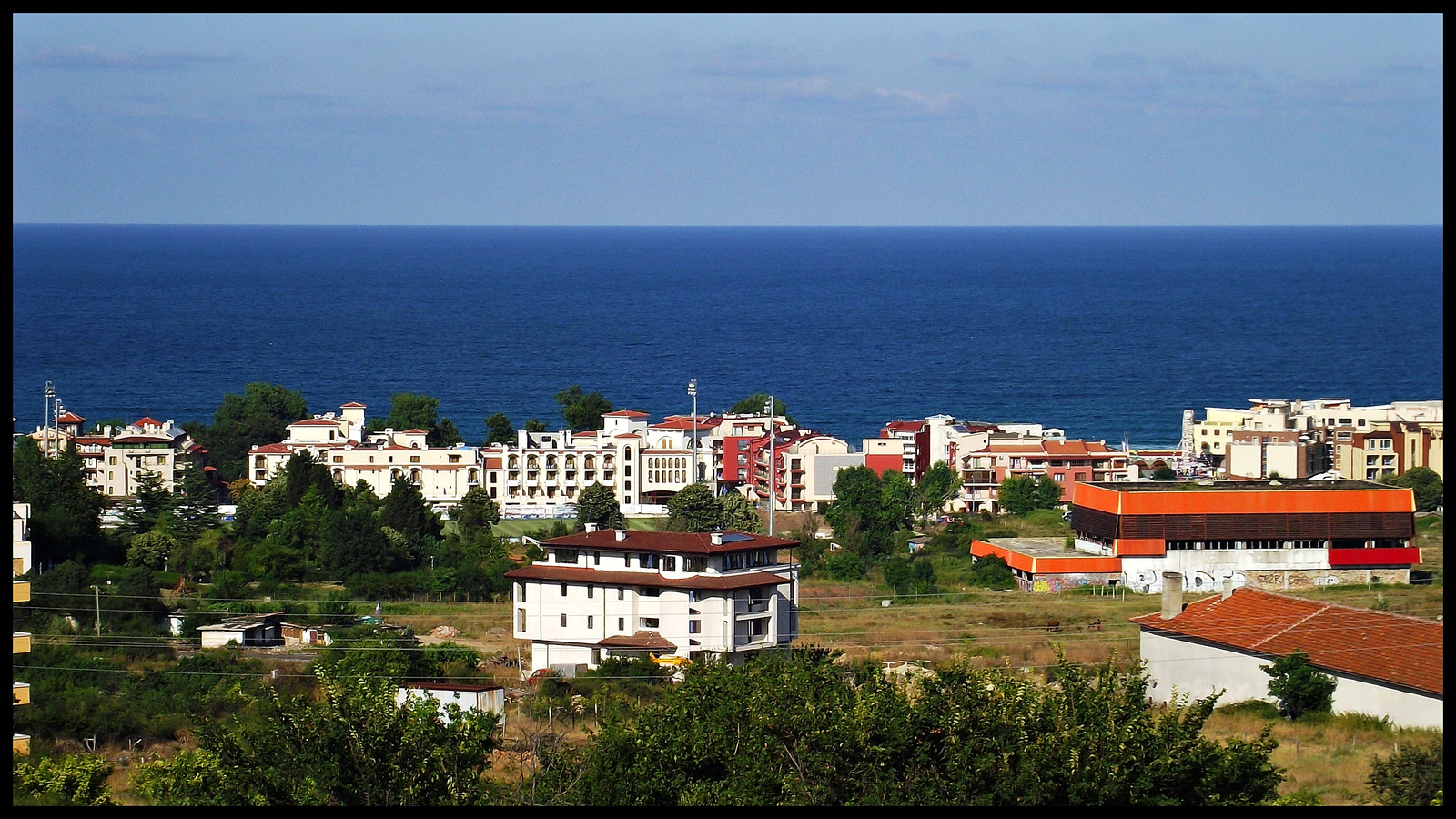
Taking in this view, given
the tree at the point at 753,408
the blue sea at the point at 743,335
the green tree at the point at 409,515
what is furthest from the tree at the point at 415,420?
the green tree at the point at 409,515

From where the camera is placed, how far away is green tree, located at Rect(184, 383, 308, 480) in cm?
3078

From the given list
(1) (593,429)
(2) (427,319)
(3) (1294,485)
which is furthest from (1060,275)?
(3) (1294,485)

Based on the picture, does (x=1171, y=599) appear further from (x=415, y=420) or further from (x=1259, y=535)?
(x=415, y=420)

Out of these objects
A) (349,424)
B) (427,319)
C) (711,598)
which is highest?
(427,319)

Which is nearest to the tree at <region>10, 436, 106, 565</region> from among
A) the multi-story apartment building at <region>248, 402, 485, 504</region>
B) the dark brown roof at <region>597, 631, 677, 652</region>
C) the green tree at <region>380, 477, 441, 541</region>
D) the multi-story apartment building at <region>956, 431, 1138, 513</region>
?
the green tree at <region>380, 477, 441, 541</region>

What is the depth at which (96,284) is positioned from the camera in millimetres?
94562

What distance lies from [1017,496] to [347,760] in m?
20.4

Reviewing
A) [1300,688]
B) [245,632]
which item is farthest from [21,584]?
[1300,688]

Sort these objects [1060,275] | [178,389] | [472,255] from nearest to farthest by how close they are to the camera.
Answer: [178,389]
[1060,275]
[472,255]

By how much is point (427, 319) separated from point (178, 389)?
25.5 metres

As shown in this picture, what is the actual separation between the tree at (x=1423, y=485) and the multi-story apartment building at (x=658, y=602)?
13834 millimetres

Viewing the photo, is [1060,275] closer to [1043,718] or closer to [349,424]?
[349,424]

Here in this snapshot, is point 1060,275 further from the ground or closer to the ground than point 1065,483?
further from the ground

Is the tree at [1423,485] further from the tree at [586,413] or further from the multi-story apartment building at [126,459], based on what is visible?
the multi-story apartment building at [126,459]
